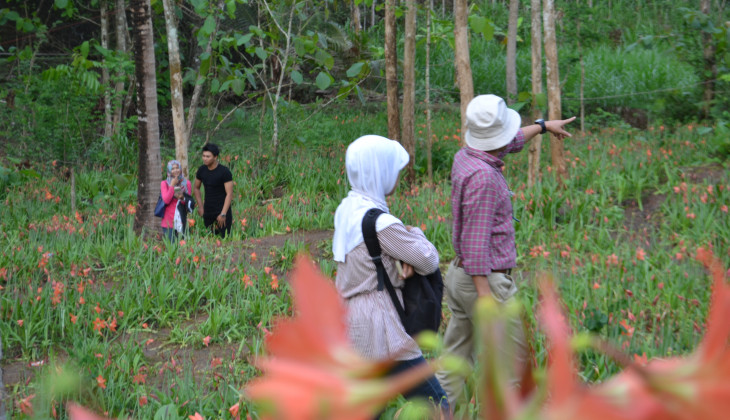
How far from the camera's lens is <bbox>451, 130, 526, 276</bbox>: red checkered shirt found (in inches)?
114

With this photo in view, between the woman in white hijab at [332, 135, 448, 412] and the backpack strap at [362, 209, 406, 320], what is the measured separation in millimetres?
17

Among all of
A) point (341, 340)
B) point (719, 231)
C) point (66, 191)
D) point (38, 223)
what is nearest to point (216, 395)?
point (341, 340)

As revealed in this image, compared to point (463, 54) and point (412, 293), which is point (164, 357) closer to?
point (412, 293)

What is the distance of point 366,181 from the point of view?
104 inches

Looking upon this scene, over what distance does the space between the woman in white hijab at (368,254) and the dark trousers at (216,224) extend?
4.14 m

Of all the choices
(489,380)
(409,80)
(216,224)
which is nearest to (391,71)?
(409,80)

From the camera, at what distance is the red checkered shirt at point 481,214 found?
2.90 meters

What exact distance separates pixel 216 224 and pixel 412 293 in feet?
14.1

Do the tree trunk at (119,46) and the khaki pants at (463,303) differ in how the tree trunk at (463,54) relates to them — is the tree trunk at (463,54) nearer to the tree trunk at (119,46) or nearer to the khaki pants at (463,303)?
the khaki pants at (463,303)

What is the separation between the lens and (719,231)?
5320 mm

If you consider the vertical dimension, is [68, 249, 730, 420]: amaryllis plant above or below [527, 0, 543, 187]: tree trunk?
below

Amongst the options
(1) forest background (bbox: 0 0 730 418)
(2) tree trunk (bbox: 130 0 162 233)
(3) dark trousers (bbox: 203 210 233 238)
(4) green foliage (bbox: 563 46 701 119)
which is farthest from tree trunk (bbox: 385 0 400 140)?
(4) green foliage (bbox: 563 46 701 119)

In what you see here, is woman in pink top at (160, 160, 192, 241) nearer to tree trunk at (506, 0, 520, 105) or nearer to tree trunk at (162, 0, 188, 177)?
tree trunk at (162, 0, 188, 177)

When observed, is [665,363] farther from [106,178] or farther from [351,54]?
[351,54]
